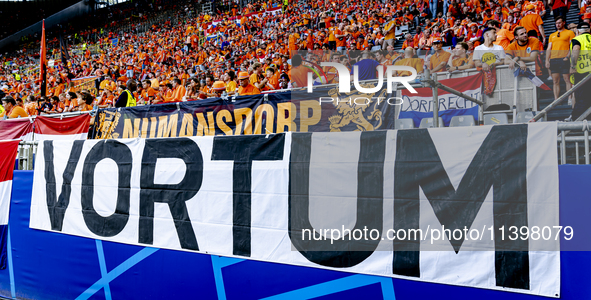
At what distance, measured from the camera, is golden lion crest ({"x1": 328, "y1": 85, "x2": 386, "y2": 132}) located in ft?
17.3

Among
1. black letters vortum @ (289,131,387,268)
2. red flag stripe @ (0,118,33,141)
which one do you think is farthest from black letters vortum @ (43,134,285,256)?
red flag stripe @ (0,118,33,141)

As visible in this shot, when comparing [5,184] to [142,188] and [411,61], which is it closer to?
[142,188]

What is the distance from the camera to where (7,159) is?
19.3ft

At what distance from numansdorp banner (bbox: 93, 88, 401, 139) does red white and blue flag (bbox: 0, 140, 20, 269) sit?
5.35 feet

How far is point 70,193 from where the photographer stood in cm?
518

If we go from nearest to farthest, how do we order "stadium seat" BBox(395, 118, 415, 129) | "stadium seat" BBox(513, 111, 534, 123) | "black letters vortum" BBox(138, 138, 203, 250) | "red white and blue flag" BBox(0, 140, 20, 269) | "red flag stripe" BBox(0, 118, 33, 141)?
"black letters vortum" BBox(138, 138, 203, 250) < "stadium seat" BBox(513, 111, 534, 123) < "stadium seat" BBox(395, 118, 415, 129) < "red white and blue flag" BBox(0, 140, 20, 269) < "red flag stripe" BBox(0, 118, 33, 141)

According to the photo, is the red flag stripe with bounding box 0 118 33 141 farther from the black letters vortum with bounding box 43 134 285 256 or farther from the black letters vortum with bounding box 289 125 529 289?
the black letters vortum with bounding box 289 125 529 289

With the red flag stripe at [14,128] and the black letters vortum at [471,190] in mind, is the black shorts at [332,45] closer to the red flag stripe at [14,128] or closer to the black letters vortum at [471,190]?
the red flag stripe at [14,128]

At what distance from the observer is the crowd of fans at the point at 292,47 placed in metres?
7.68

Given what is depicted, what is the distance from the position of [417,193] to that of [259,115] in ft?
11.0

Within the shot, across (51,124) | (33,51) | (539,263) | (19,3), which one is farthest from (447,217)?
(19,3)

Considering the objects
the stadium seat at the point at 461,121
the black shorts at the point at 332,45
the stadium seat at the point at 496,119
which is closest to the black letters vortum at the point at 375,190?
the stadium seat at the point at 461,121

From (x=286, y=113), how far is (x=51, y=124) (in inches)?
221

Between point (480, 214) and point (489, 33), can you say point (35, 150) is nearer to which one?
point (480, 214)
